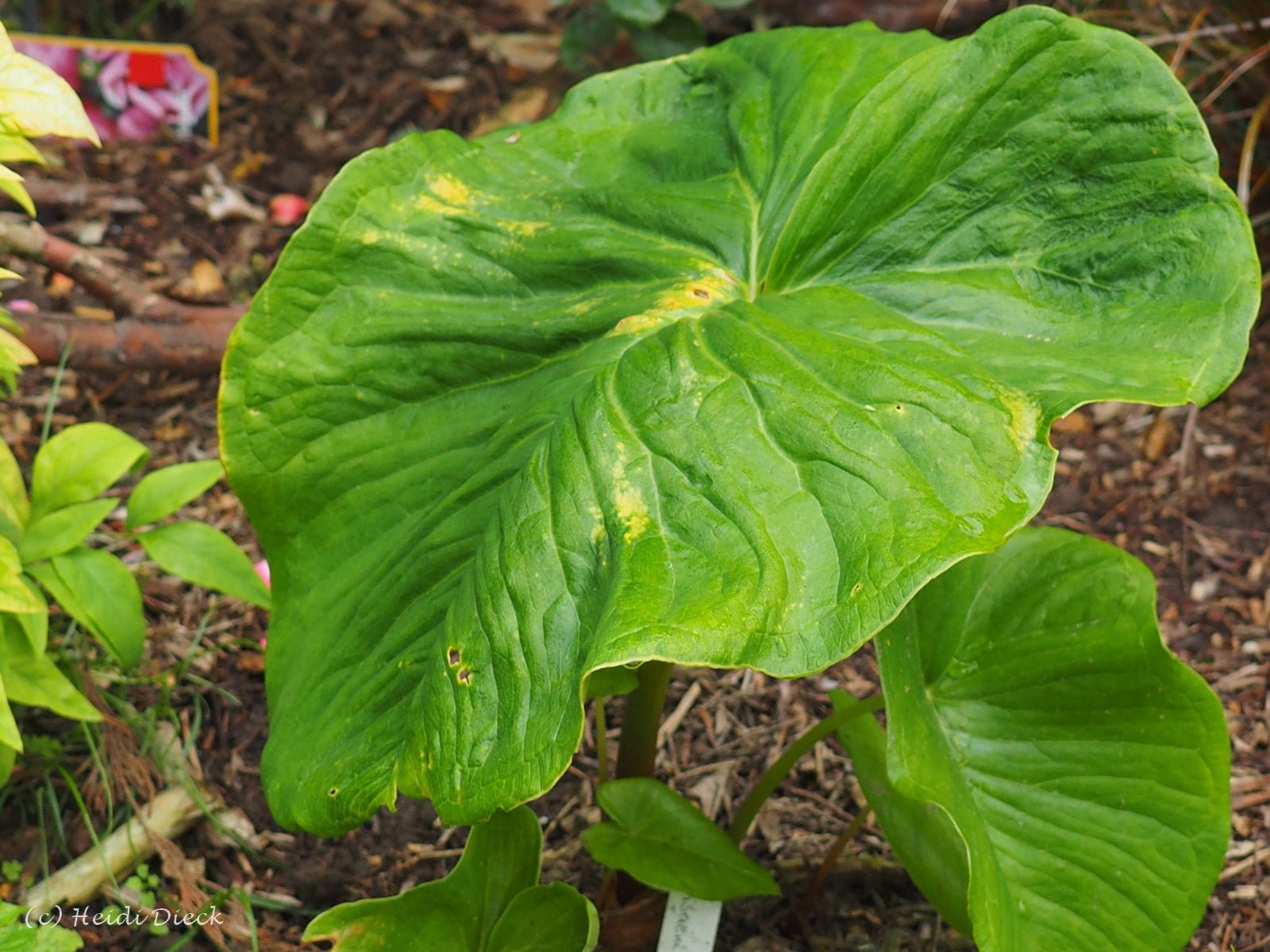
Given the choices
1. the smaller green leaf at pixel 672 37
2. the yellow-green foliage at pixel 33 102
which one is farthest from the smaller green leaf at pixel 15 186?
the smaller green leaf at pixel 672 37

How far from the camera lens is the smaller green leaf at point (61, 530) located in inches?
64.0

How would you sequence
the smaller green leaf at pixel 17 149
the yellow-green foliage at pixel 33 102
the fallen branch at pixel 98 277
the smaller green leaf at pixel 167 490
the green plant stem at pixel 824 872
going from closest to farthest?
1. the yellow-green foliage at pixel 33 102
2. the smaller green leaf at pixel 17 149
3. the green plant stem at pixel 824 872
4. the smaller green leaf at pixel 167 490
5. the fallen branch at pixel 98 277

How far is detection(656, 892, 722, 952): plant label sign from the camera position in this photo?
4.91ft

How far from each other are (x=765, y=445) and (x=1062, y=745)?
1.95 feet

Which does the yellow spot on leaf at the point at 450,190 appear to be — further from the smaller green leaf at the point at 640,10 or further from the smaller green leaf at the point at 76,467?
the smaller green leaf at the point at 640,10

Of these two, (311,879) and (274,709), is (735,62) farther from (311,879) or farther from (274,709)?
(311,879)

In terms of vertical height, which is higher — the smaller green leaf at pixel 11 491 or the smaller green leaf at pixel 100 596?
the smaller green leaf at pixel 11 491

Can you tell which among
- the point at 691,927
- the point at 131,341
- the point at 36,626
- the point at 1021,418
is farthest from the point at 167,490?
the point at 1021,418

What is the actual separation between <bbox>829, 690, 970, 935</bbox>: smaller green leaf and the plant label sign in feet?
0.78

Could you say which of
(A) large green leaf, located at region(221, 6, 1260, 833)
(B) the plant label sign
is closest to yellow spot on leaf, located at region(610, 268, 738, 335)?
(A) large green leaf, located at region(221, 6, 1260, 833)

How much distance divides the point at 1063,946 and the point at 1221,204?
801mm

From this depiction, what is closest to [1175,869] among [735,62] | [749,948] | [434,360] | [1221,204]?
[749,948]

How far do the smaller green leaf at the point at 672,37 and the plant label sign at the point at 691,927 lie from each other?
215 cm

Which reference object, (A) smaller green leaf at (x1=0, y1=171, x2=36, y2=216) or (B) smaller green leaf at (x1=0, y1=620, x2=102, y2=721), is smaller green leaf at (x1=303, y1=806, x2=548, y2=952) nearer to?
(B) smaller green leaf at (x1=0, y1=620, x2=102, y2=721)
